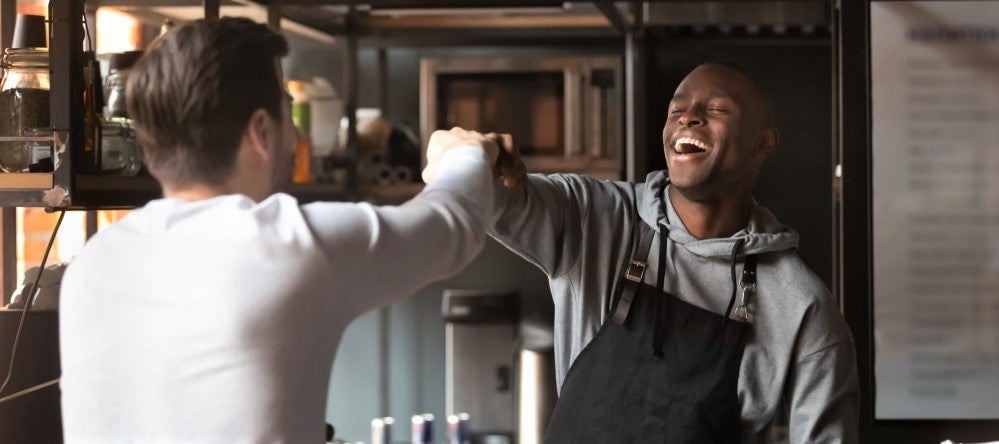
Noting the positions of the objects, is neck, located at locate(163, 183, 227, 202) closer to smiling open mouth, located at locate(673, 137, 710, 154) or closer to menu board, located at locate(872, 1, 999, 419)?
smiling open mouth, located at locate(673, 137, 710, 154)

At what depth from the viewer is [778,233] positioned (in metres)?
1.68

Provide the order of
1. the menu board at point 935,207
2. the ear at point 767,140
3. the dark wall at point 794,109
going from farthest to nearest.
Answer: the dark wall at point 794,109 → the menu board at point 935,207 → the ear at point 767,140

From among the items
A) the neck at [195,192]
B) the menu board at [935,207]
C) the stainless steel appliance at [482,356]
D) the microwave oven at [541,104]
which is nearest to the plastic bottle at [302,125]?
the microwave oven at [541,104]

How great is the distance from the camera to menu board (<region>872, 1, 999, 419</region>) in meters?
→ 2.39

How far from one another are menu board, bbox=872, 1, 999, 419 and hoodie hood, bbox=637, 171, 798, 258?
76 cm

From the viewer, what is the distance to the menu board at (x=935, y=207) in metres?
2.39

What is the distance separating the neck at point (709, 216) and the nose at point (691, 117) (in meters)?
0.11

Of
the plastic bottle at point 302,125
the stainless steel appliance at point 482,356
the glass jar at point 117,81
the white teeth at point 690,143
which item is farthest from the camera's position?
the stainless steel appliance at point 482,356

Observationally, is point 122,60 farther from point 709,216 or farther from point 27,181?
point 709,216

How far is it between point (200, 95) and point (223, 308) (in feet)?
0.64

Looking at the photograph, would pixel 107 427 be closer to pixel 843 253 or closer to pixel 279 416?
pixel 279 416

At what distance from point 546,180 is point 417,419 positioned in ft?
6.61

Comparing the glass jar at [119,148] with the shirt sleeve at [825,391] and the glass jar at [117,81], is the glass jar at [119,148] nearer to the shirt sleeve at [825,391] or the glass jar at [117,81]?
the glass jar at [117,81]

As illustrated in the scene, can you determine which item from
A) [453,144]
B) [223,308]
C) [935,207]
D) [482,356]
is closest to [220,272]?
[223,308]
